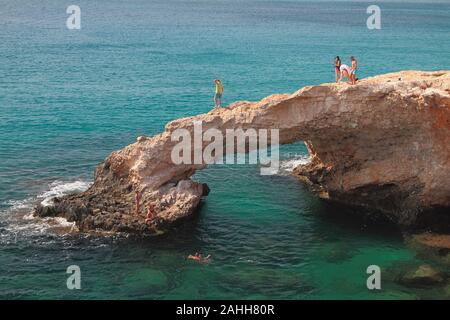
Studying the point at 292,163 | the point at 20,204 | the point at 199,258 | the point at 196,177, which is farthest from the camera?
the point at 292,163

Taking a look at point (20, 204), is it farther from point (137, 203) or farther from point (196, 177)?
point (196, 177)

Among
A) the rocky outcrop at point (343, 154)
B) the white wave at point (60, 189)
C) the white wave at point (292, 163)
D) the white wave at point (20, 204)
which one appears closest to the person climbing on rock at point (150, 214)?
the rocky outcrop at point (343, 154)

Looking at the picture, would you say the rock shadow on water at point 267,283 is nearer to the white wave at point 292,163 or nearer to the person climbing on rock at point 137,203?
the person climbing on rock at point 137,203

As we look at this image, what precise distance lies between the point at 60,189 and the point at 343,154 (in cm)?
2018

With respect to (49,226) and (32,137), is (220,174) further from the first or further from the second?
(32,137)

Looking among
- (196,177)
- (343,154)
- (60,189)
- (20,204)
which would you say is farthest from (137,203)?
(343,154)

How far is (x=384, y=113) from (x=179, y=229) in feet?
46.1

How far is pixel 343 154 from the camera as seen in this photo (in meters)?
39.5

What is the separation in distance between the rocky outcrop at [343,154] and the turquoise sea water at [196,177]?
1779 mm

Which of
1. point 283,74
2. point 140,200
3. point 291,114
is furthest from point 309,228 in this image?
point 283,74

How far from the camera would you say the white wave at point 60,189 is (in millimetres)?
42688

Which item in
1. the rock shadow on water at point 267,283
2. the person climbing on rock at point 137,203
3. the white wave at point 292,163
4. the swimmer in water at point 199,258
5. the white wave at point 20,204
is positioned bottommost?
the rock shadow on water at point 267,283

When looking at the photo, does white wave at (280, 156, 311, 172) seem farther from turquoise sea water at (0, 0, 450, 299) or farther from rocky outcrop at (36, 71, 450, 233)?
rocky outcrop at (36, 71, 450, 233)

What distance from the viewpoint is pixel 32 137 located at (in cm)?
5712
